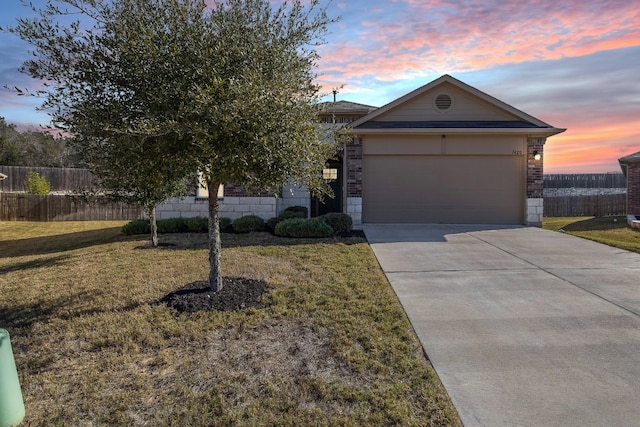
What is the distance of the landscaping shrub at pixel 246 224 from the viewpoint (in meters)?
11.9

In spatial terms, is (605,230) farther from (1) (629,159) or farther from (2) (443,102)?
(2) (443,102)

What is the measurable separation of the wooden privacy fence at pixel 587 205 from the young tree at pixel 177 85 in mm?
19697

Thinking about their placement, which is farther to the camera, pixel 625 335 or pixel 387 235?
pixel 387 235

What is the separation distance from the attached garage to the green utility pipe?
10156mm

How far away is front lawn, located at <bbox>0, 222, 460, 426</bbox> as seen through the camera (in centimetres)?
308

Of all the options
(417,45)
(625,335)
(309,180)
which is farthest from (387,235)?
(625,335)

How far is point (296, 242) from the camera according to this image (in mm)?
9992

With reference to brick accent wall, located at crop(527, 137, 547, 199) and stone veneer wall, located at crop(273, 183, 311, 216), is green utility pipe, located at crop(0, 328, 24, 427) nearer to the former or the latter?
stone veneer wall, located at crop(273, 183, 311, 216)

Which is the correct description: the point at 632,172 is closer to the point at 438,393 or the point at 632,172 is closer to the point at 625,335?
the point at 625,335

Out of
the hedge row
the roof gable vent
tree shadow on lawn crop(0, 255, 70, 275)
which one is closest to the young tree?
tree shadow on lawn crop(0, 255, 70, 275)

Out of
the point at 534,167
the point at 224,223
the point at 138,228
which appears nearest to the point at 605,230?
the point at 534,167

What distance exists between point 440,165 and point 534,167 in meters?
2.90

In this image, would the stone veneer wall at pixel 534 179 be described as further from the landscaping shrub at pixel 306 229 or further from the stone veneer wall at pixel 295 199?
the stone veneer wall at pixel 295 199

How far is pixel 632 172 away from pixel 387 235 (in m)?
12.5
